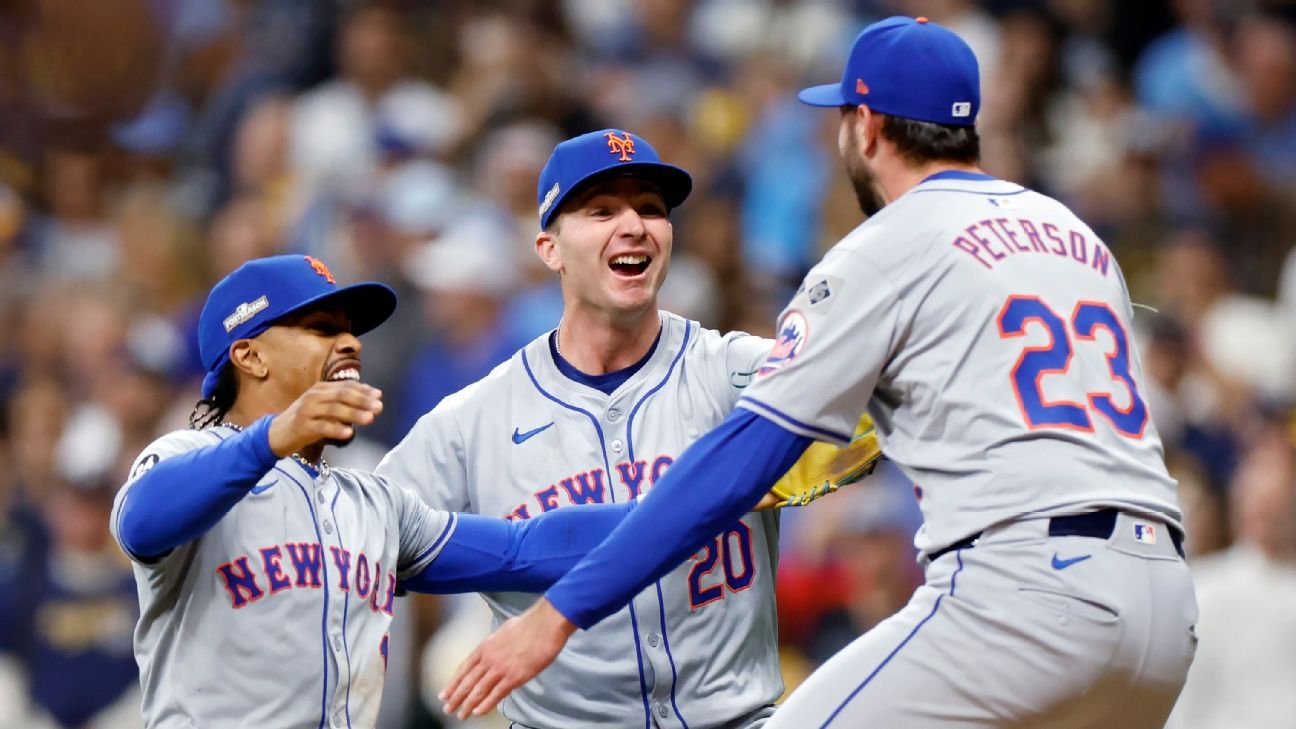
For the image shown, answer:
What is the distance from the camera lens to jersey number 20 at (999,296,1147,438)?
10.1ft

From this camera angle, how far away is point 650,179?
4.18 m

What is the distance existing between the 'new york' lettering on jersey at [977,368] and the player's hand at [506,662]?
551mm

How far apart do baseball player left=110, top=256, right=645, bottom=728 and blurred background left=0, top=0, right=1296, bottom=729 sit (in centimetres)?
328

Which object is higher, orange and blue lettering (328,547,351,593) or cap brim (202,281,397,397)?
cap brim (202,281,397,397)

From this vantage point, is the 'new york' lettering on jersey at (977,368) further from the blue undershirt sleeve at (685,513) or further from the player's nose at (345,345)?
the player's nose at (345,345)

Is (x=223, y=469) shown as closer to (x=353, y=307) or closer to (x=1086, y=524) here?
(x=353, y=307)

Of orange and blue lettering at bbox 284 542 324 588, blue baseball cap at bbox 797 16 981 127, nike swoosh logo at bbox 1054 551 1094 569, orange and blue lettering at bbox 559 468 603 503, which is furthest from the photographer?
orange and blue lettering at bbox 559 468 603 503

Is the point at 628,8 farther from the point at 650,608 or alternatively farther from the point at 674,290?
the point at 650,608

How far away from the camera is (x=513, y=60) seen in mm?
9633

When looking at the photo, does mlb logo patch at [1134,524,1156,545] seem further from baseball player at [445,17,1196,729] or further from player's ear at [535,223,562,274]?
player's ear at [535,223,562,274]

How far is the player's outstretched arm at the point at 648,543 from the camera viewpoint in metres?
3.16

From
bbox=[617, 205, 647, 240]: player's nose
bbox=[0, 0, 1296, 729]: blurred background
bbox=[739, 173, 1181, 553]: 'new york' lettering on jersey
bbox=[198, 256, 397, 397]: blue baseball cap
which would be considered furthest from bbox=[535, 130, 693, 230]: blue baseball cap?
bbox=[0, 0, 1296, 729]: blurred background

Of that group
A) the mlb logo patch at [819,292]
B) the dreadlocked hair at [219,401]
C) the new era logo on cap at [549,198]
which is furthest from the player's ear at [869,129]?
the dreadlocked hair at [219,401]

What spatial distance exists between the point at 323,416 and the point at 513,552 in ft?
Answer: 2.86
